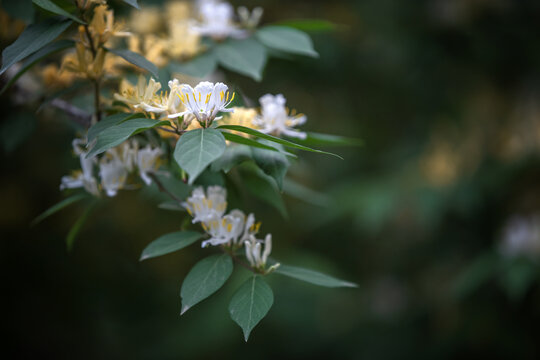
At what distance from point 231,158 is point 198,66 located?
0.52 meters

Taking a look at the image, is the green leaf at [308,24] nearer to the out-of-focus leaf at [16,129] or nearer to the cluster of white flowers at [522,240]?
the out-of-focus leaf at [16,129]

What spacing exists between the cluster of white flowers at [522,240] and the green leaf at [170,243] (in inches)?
77.2

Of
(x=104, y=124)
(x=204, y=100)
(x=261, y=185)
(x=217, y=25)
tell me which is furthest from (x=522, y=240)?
(x=104, y=124)

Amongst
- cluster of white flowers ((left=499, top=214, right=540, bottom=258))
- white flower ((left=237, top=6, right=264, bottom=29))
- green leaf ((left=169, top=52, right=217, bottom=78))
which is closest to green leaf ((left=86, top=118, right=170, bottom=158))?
green leaf ((left=169, top=52, right=217, bottom=78))

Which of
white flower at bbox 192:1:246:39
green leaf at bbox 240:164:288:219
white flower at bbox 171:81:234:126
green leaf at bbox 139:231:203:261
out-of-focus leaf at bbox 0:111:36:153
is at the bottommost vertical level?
out-of-focus leaf at bbox 0:111:36:153

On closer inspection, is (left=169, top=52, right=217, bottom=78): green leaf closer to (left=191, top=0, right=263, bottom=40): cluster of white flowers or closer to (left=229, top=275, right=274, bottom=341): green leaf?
(left=191, top=0, right=263, bottom=40): cluster of white flowers

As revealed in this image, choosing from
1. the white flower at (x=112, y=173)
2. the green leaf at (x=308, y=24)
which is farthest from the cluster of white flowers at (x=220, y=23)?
the white flower at (x=112, y=173)

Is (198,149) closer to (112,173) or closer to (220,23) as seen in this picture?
(112,173)

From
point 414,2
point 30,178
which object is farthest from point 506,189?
point 30,178

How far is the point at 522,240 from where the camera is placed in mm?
2365

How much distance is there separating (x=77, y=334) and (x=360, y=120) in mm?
3044

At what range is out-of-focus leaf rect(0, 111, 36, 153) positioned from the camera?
131 centimetres

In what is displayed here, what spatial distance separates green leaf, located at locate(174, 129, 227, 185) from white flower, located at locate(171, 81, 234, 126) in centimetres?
6

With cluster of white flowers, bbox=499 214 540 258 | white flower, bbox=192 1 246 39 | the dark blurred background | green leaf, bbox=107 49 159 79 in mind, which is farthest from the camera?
the dark blurred background
